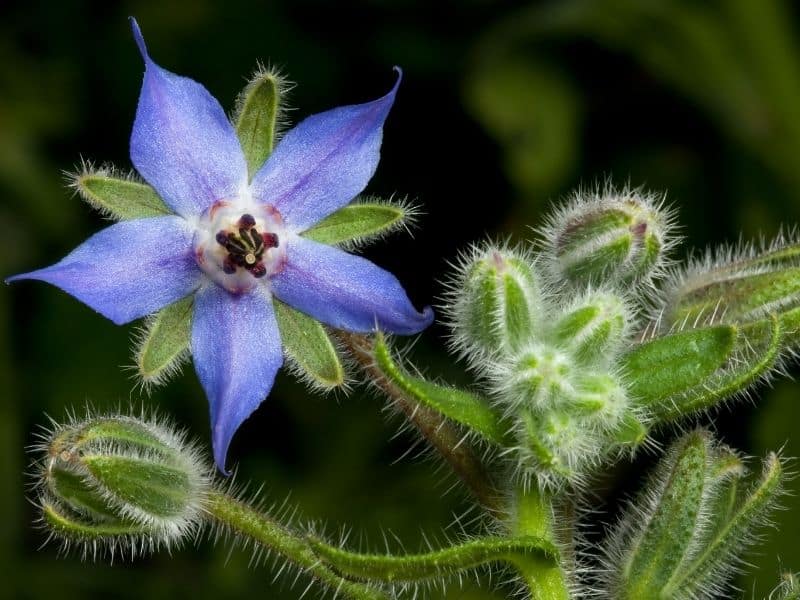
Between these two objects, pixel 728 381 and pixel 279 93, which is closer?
pixel 728 381

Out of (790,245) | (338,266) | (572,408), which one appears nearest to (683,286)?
(790,245)

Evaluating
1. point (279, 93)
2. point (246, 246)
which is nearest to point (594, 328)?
point (246, 246)

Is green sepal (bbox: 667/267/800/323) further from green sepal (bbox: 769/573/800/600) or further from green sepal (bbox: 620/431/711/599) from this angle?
green sepal (bbox: 769/573/800/600)

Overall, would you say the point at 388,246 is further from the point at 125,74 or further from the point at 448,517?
the point at 125,74

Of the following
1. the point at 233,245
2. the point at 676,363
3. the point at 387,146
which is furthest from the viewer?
the point at 387,146

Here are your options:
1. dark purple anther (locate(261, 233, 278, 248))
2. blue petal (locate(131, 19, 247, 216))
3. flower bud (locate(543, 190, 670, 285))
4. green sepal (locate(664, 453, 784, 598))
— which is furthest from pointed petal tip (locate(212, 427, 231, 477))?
green sepal (locate(664, 453, 784, 598))

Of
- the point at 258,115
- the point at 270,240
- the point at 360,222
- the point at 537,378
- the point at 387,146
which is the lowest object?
the point at 537,378

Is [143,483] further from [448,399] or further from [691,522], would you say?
[691,522]

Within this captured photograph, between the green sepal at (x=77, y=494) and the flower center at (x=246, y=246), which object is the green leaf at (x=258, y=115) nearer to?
the flower center at (x=246, y=246)
